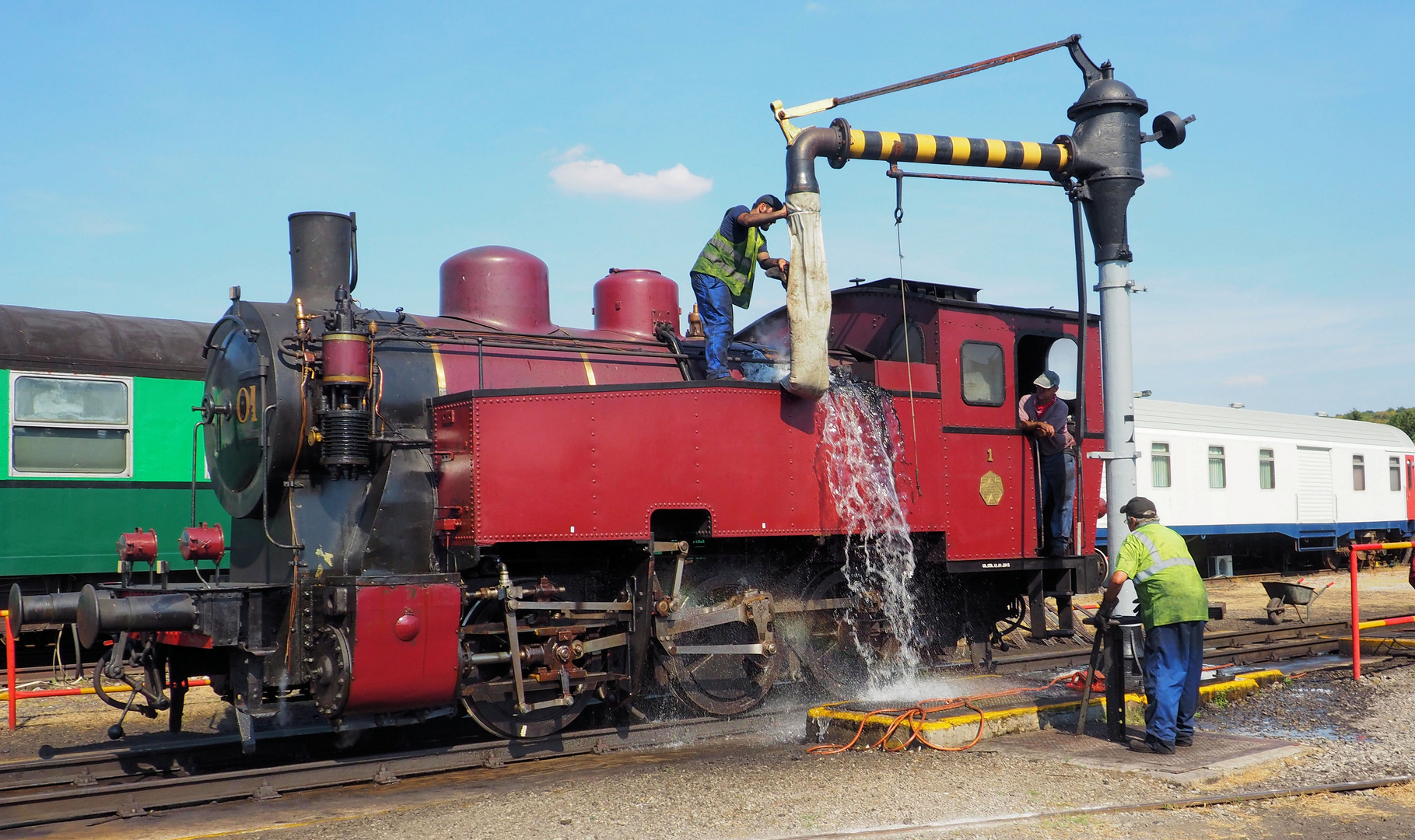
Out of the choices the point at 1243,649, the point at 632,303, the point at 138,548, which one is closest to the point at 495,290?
the point at 632,303

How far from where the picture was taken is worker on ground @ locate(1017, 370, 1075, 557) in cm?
916

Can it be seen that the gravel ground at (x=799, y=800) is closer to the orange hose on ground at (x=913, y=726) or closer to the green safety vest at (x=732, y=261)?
the orange hose on ground at (x=913, y=726)

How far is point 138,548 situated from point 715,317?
4.04m

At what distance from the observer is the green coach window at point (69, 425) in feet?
33.5

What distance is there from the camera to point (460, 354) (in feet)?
24.4

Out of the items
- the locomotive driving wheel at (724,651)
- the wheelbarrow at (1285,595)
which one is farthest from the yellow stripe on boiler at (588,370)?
the wheelbarrow at (1285,595)

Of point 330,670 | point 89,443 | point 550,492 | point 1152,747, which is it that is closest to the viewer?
point 330,670

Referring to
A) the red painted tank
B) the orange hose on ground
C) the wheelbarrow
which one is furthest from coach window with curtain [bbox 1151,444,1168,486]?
the orange hose on ground

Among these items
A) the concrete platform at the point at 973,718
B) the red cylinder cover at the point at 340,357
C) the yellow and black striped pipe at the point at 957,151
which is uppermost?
the yellow and black striped pipe at the point at 957,151

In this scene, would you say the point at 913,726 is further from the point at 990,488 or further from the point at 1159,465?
the point at 1159,465

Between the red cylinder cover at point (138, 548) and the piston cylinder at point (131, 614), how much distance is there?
959 millimetres

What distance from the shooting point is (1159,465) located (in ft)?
65.6

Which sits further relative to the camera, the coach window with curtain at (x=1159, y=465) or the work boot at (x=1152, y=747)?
the coach window with curtain at (x=1159, y=465)

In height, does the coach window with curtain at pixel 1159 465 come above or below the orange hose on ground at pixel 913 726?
above
